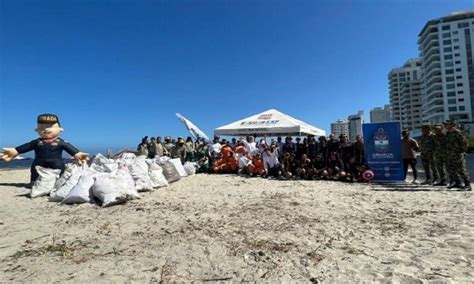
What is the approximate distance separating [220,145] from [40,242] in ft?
27.9

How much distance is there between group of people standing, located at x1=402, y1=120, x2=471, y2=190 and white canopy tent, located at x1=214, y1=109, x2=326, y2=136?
12.0 feet

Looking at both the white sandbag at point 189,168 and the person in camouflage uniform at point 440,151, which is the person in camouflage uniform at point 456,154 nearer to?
the person in camouflage uniform at point 440,151

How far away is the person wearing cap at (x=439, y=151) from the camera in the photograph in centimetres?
694

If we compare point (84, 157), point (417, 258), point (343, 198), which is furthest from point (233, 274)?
point (84, 157)

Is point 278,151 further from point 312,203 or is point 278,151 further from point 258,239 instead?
point 258,239

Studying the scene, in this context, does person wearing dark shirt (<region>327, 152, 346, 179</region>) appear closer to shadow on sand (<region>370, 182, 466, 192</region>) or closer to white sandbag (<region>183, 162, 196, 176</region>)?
shadow on sand (<region>370, 182, 466, 192</region>)

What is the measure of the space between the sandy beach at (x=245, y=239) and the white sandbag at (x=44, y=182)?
397 millimetres

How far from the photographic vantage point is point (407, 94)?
335 feet

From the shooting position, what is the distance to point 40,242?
3.66 meters

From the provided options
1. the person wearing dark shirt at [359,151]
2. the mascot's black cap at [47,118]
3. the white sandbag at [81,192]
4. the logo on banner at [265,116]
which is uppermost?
the logo on banner at [265,116]

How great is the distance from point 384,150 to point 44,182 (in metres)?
8.66

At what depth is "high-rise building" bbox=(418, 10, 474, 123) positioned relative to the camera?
74.7 metres

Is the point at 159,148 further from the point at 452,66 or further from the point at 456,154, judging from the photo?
the point at 452,66

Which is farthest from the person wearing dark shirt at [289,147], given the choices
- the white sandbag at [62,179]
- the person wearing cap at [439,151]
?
the white sandbag at [62,179]
